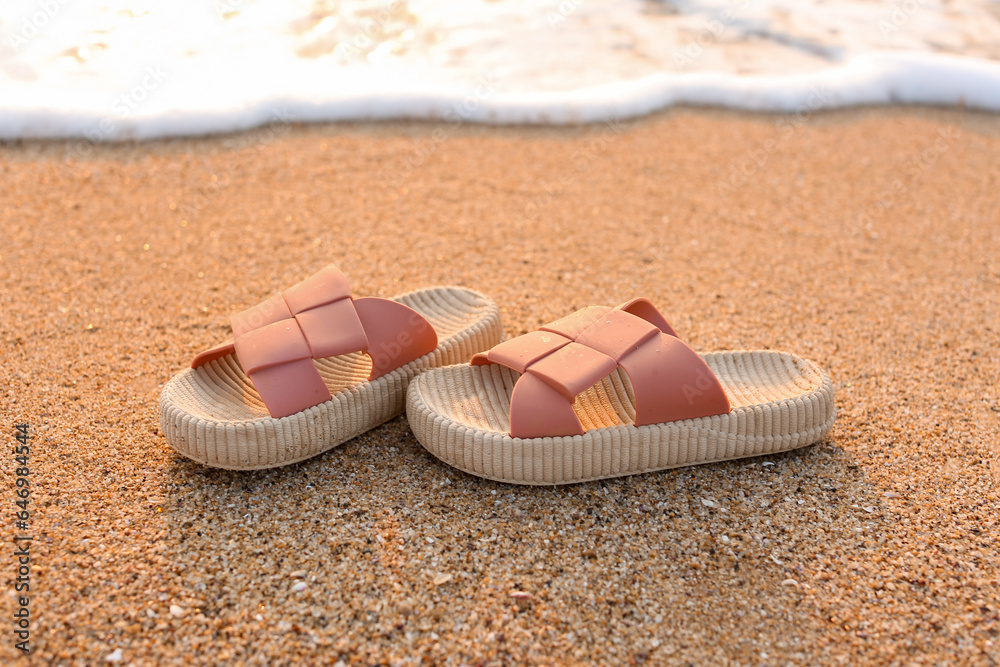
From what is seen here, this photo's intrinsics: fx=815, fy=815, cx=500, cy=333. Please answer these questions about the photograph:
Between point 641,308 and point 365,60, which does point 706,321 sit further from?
point 365,60

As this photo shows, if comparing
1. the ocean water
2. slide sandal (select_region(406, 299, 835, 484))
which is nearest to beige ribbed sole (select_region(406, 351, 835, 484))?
slide sandal (select_region(406, 299, 835, 484))

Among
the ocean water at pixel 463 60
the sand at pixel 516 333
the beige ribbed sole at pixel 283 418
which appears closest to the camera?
the sand at pixel 516 333

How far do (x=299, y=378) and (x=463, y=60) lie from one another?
3050 mm

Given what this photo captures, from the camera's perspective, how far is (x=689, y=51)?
4.46m

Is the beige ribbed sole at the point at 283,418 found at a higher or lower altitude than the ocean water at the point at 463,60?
lower

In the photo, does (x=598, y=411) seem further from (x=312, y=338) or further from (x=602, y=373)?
(x=312, y=338)

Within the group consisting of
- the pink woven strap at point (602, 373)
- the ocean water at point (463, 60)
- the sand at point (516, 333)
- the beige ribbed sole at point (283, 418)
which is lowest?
the sand at point (516, 333)

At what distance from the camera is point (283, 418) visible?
1.60 meters

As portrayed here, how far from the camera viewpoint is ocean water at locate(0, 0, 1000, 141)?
3.54m

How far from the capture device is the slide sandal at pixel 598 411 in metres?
1.57

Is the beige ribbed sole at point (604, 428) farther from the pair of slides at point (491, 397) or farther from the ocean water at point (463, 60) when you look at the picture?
the ocean water at point (463, 60)

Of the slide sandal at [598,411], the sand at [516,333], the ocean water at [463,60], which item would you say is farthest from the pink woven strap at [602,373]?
the ocean water at [463,60]

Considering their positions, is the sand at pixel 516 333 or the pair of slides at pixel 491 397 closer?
the sand at pixel 516 333

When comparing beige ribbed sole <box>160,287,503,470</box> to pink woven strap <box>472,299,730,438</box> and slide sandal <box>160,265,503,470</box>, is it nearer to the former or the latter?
slide sandal <box>160,265,503,470</box>
